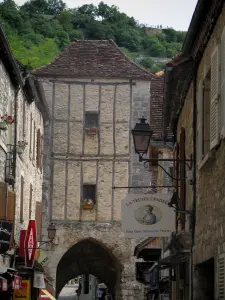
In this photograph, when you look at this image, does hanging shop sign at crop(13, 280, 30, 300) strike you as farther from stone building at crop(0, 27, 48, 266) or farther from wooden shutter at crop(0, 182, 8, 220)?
wooden shutter at crop(0, 182, 8, 220)

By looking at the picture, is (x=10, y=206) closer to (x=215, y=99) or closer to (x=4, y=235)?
(x=4, y=235)

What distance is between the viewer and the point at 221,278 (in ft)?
28.9

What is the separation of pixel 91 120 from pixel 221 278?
24.0 meters

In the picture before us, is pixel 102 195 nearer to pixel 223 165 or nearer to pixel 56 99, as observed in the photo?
pixel 56 99

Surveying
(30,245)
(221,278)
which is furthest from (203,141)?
(30,245)

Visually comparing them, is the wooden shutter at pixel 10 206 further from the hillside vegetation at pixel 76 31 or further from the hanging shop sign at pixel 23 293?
the hillside vegetation at pixel 76 31

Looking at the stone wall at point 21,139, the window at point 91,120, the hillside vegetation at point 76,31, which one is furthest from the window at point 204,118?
the hillside vegetation at point 76,31

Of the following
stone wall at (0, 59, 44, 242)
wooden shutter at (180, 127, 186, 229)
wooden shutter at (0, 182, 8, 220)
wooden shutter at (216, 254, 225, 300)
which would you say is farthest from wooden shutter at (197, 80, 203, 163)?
stone wall at (0, 59, 44, 242)

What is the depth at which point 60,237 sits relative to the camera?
107 ft

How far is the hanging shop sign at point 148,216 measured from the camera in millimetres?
13875

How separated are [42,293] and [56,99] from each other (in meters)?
8.52

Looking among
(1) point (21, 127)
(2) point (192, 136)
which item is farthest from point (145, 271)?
(2) point (192, 136)

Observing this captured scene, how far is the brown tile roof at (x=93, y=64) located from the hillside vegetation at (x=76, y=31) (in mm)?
26668

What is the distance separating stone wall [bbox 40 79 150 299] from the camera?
106 feet
